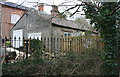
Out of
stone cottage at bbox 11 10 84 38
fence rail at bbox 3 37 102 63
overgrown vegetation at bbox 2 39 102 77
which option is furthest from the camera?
stone cottage at bbox 11 10 84 38

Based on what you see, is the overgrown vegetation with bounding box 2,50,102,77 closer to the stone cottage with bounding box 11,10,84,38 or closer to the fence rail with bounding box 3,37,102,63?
the fence rail with bounding box 3,37,102,63

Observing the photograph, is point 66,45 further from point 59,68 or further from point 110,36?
point 110,36

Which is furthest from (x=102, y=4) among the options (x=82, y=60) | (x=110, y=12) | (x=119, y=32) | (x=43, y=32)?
(x=43, y=32)

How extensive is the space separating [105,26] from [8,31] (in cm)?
1674

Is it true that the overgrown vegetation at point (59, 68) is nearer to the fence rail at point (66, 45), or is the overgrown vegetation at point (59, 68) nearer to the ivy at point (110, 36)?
the ivy at point (110, 36)

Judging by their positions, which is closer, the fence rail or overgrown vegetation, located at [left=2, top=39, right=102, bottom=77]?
overgrown vegetation, located at [left=2, top=39, right=102, bottom=77]

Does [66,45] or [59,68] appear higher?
[66,45]

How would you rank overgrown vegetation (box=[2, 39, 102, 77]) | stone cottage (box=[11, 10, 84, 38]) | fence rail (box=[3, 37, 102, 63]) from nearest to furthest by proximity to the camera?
overgrown vegetation (box=[2, 39, 102, 77]), fence rail (box=[3, 37, 102, 63]), stone cottage (box=[11, 10, 84, 38])

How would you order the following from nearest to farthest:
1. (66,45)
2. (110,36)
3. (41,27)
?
(110,36)
(66,45)
(41,27)

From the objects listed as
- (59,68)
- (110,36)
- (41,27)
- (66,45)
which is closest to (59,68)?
(59,68)

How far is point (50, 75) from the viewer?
13.4ft

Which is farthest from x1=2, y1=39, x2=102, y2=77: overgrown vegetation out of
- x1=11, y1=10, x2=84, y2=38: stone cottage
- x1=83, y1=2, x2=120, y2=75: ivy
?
x1=11, y1=10, x2=84, y2=38: stone cottage

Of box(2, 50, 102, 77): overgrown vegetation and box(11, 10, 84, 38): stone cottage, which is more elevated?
box(11, 10, 84, 38): stone cottage

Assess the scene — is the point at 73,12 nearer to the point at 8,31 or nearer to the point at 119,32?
the point at 119,32
